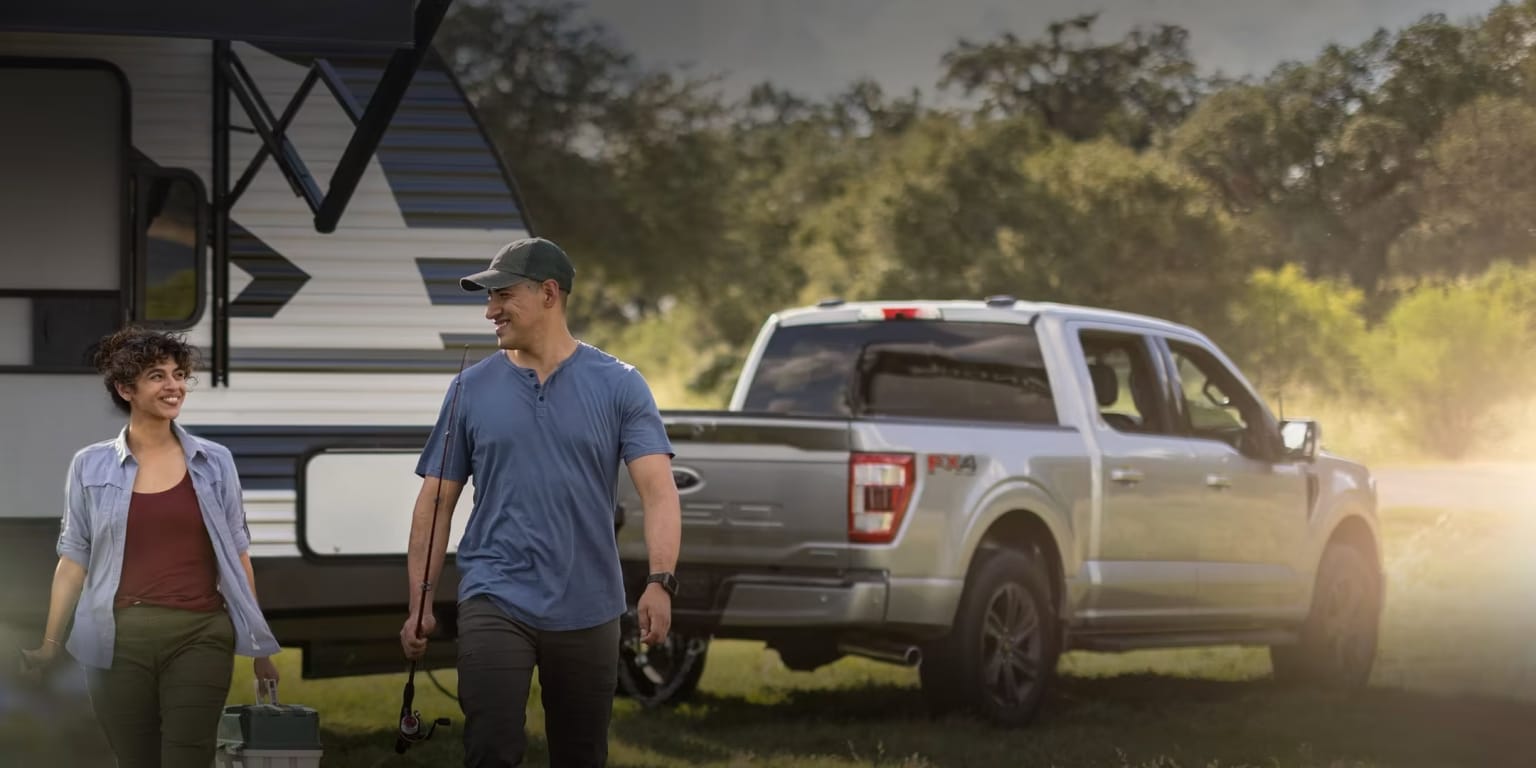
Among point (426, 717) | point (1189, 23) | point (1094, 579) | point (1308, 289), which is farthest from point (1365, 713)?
point (1189, 23)

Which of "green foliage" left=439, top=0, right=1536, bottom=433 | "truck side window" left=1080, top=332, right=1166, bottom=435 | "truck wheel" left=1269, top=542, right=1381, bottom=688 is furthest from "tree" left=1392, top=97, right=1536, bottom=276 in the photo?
"truck side window" left=1080, top=332, right=1166, bottom=435

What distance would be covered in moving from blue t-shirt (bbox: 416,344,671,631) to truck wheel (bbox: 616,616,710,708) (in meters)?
5.59

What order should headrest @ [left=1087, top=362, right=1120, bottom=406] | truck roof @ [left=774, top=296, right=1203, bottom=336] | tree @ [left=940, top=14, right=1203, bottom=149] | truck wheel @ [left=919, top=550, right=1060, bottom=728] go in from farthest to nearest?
tree @ [left=940, top=14, right=1203, bottom=149]
headrest @ [left=1087, top=362, right=1120, bottom=406]
truck roof @ [left=774, top=296, right=1203, bottom=336]
truck wheel @ [left=919, top=550, right=1060, bottom=728]

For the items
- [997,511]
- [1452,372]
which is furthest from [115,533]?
[1452,372]

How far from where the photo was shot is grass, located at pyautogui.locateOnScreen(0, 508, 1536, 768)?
1001cm

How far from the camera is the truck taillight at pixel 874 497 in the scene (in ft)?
33.5

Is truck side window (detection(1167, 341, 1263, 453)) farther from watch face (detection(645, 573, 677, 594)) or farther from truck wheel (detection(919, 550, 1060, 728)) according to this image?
watch face (detection(645, 573, 677, 594))

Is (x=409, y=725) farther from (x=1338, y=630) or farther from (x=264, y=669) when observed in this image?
(x=1338, y=630)

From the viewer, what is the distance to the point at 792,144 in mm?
44719

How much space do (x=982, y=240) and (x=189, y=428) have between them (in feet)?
83.6

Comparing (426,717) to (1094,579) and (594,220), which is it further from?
(594,220)

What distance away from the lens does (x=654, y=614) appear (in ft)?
19.7

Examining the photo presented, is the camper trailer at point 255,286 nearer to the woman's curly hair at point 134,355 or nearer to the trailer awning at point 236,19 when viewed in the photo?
the trailer awning at point 236,19

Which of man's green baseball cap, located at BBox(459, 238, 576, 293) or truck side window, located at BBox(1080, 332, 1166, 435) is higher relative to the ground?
man's green baseball cap, located at BBox(459, 238, 576, 293)
